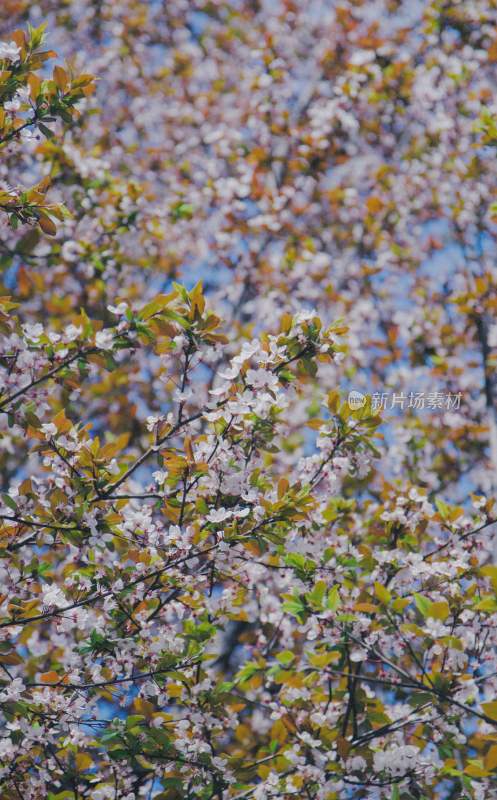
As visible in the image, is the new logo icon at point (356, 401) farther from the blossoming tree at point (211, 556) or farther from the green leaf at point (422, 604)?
the green leaf at point (422, 604)

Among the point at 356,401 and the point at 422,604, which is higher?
the point at 356,401

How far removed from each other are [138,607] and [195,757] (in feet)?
1.97

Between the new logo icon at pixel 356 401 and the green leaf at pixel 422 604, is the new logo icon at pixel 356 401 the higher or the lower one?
the higher one

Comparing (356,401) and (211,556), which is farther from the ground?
(356,401)

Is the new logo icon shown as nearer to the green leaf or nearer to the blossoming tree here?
the blossoming tree

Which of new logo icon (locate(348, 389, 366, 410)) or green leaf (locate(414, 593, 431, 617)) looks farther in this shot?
new logo icon (locate(348, 389, 366, 410))

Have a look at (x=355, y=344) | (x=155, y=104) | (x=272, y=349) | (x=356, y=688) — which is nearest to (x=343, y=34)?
(x=155, y=104)

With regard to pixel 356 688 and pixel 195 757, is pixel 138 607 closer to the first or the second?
pixel 195 757

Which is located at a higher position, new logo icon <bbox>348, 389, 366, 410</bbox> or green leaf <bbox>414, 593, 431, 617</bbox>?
new logo icon <bbox>348, 389, 366, 410</bbox>

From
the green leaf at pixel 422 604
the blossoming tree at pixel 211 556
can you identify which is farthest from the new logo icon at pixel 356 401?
the green leaf at pixel 422 604

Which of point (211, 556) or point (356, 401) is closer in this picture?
point (211, 556)

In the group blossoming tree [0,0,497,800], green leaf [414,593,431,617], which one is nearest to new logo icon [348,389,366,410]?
blossoming tree [0,0,497,800]

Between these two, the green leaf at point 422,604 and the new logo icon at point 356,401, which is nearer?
the green leaf at point 422,604

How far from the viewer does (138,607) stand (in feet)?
8.34
